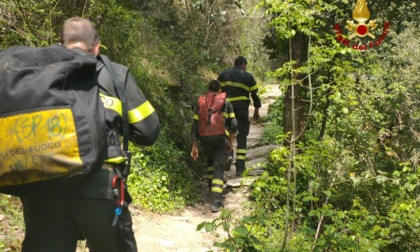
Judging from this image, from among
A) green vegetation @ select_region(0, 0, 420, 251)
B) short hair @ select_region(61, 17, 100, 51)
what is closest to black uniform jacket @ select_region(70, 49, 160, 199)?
short hair @ select_region(61, 17, 100, 51)

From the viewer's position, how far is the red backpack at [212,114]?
817 cm

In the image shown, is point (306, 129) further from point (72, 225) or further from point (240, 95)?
point (72, 225)

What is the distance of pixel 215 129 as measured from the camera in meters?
8.18

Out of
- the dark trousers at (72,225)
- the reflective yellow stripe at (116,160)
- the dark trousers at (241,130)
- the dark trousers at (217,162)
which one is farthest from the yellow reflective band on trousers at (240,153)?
the reflective yellow stripe at (116,160)

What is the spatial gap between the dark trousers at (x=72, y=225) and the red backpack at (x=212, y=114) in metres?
4.95

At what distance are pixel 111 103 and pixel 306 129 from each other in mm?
5869

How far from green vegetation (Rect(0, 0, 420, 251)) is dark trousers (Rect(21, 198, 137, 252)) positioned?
31.4 inches

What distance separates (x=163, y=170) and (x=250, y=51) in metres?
15.6

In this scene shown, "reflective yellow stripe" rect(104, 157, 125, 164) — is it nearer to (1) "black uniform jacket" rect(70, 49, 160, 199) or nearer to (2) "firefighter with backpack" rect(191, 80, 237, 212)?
(1) "black uniform jacket" rect(70, 49, 160, 199)

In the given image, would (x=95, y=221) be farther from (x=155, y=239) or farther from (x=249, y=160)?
(x=249, y=160)

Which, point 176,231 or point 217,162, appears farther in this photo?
point 217,162

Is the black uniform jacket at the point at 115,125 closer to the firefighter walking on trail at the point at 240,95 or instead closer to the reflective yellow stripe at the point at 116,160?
the reflective yellow stripe at the point at 116,160

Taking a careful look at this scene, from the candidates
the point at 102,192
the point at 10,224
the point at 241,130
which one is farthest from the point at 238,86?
the point at 102,192

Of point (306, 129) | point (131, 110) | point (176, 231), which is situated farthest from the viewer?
point (306, 129)
